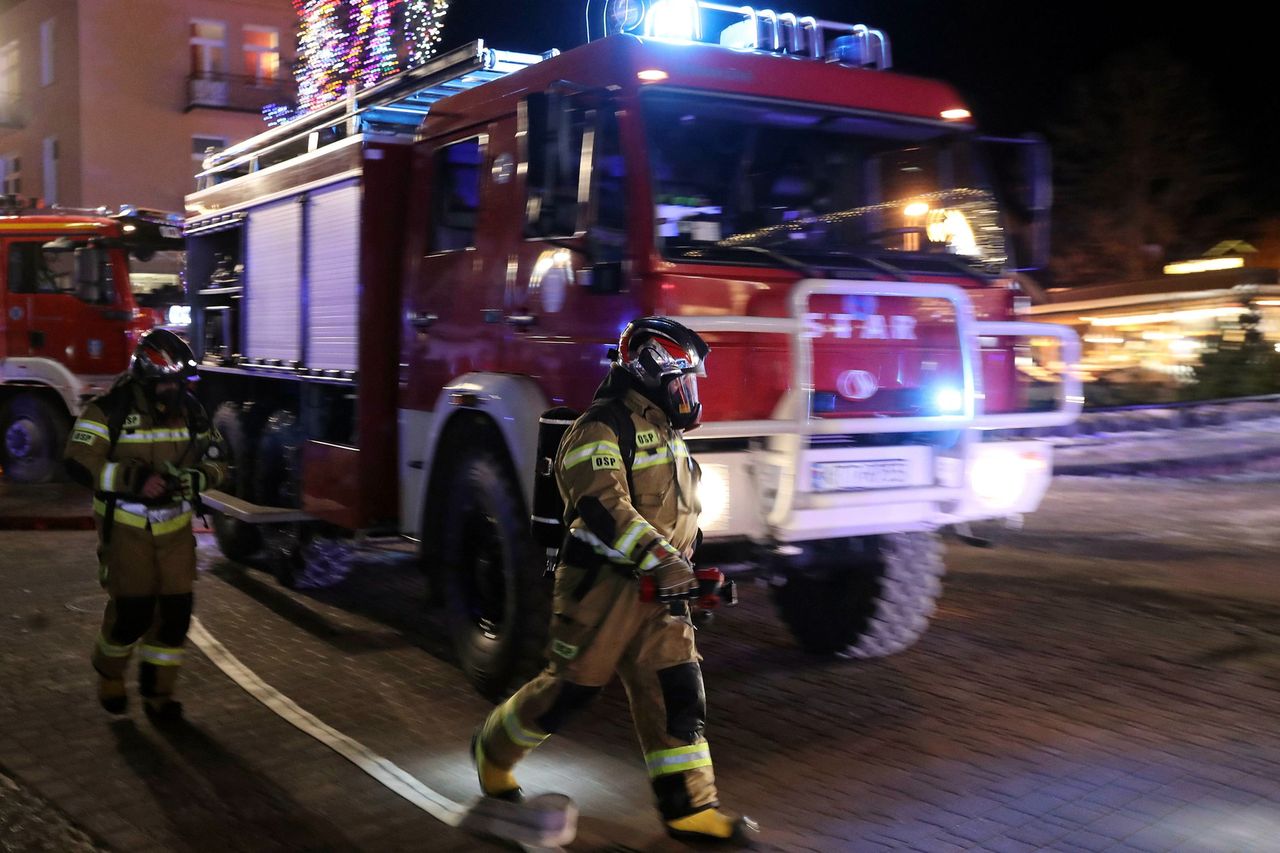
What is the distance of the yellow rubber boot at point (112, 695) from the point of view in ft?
18.3

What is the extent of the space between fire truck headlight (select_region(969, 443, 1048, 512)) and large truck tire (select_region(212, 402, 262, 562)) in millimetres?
5257

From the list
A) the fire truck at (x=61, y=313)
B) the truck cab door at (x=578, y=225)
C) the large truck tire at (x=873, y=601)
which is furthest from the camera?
the fire truck at (x=61, y=313)

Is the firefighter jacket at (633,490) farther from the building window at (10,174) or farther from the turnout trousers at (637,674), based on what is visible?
the building window at (10,174)

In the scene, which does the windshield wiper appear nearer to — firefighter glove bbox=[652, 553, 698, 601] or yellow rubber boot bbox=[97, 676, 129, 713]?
Result: firefighter glove bbox=[652, 553, 698, 601]

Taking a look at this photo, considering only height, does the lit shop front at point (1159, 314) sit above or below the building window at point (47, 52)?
below

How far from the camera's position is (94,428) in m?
5.50

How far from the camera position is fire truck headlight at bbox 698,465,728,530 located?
4.94 metres

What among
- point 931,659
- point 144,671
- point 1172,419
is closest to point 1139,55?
point 1172,419

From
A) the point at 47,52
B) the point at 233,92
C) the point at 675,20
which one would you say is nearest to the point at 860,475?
the point at 675,20

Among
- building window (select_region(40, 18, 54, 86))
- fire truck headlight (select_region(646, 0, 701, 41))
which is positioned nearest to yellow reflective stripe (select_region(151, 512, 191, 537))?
fire truck headlight (select_region(646, 0, 701, 41))

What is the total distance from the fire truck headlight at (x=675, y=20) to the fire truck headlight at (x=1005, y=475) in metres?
2.34

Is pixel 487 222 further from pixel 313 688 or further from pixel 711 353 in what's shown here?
pixel 313 688

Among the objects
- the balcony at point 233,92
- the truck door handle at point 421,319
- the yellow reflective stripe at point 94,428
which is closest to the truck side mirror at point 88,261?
the truck door handle at point 421,319

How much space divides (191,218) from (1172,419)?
13.4 meters
